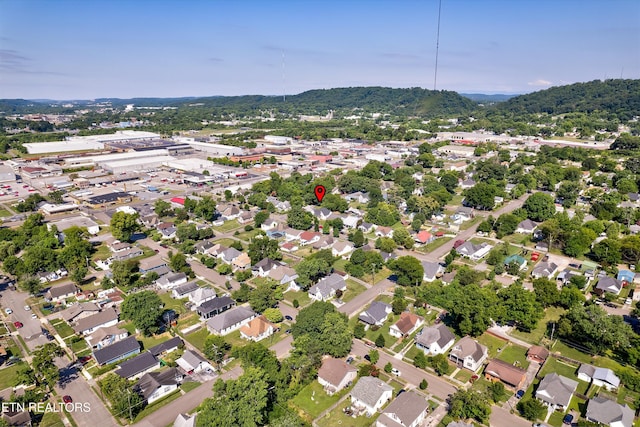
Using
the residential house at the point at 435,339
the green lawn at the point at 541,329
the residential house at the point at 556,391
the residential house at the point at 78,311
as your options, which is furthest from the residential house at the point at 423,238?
the residential house at the point at 78,311

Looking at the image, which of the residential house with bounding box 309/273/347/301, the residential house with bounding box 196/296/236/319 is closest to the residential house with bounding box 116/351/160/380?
the residential house with bounding box 196/296/236/319

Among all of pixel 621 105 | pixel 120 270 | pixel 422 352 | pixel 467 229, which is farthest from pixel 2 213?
pixel 621 105

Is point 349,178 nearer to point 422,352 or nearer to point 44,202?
point 422,352

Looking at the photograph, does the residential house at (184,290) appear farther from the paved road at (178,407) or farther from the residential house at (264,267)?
the paved road at (178,407)

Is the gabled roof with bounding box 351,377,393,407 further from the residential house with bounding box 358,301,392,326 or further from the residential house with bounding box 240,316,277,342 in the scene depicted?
the residential house with bounding box 240,316,277,342

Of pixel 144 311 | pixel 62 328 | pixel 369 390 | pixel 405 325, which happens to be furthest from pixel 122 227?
pixel 369 390

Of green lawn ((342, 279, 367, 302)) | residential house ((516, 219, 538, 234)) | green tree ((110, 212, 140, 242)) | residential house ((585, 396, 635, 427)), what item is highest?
green tree ((110, 212, 140, 242))
